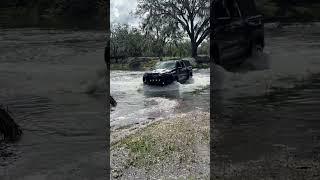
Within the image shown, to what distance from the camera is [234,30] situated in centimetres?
434

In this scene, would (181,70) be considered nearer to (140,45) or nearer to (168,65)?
(168,65)

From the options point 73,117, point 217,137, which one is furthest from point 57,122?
point 217,137

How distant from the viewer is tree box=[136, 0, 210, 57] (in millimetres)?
4273

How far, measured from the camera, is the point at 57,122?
4.32 metres

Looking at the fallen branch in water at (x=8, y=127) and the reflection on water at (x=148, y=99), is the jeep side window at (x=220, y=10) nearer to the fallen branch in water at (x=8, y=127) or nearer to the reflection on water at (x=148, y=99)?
the reflection on water at (x=148, y=99)

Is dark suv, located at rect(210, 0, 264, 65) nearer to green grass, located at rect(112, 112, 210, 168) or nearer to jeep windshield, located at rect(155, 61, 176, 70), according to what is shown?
jeep windshield, located at rect(155, 61, 176, 70)

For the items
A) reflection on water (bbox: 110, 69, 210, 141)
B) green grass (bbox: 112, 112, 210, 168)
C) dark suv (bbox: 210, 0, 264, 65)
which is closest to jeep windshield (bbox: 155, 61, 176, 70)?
reflection on water (bbox: 110, 69, 210, 141)

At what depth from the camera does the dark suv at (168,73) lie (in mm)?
4406

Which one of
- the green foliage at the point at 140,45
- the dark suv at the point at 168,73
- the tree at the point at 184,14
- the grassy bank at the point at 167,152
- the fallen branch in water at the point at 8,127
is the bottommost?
the grassy bank at the point at 167,152

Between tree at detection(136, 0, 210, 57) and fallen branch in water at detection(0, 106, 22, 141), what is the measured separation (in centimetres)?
166

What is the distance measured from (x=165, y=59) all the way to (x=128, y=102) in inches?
23.1

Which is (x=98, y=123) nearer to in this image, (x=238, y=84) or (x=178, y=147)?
(x=178, y=147)

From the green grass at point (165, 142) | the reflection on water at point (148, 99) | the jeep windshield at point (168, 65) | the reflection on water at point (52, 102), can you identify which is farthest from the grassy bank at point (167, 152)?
the jeep windshield at point (168, 65)

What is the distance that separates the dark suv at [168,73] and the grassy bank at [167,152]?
1.33 feet
